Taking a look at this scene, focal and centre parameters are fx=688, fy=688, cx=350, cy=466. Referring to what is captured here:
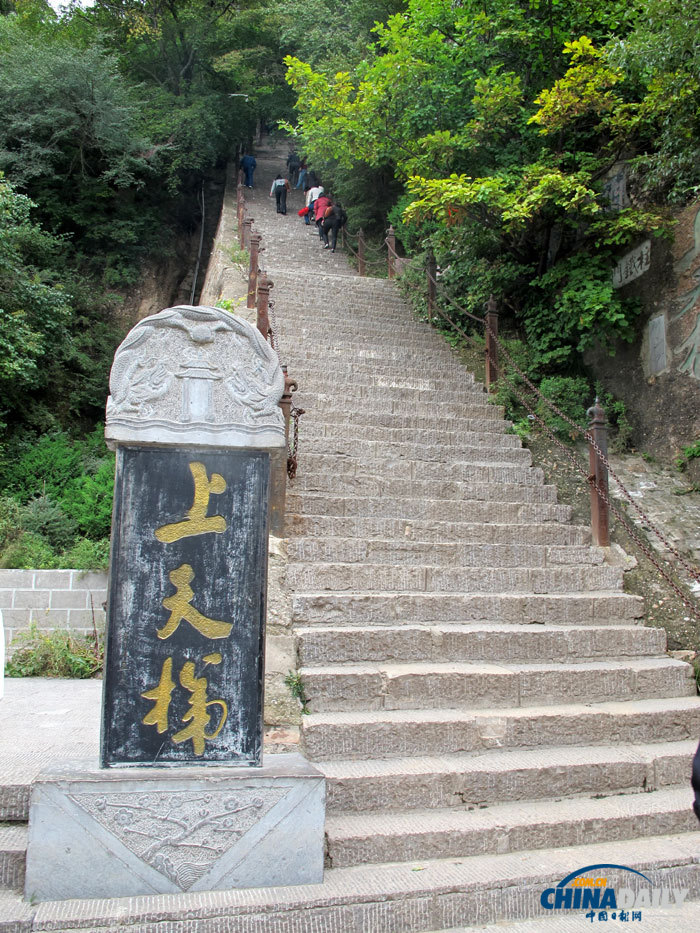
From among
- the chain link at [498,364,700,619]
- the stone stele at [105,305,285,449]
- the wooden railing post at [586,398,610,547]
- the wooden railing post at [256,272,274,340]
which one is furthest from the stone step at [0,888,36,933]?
the wooden railing post at [256,272,274,340]

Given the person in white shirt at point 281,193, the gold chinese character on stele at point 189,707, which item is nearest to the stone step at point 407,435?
the gold chinese character on stele at point 189,707

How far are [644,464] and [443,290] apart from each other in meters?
5.05

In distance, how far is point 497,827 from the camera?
3152mm

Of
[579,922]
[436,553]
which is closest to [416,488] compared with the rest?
[436,553]

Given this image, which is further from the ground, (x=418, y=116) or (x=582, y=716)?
(x=418, y=116)

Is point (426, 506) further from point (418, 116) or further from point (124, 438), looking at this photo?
point (418, 116)

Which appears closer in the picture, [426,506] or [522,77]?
[426,506]

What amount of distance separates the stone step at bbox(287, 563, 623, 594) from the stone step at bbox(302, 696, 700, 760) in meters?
1.15

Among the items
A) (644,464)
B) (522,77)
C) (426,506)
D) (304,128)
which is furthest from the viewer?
(304,128)

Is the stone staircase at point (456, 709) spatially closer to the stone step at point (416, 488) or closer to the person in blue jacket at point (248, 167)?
the stone step at point (416, 488)

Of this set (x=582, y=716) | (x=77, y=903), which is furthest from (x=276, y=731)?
(x=582, y=716)

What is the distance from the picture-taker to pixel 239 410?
3031 millimetres

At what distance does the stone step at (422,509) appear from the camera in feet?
18.9

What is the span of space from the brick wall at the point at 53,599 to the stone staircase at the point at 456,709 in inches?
87.6
